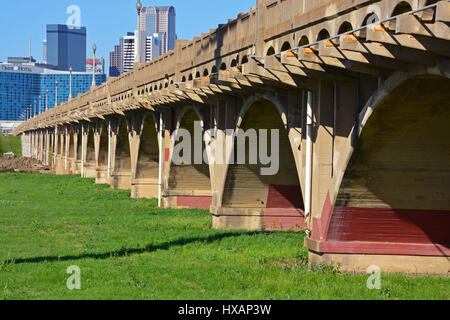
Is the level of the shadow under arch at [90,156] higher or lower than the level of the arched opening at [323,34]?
lower

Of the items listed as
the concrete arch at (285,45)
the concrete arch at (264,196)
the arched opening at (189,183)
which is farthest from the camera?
the arched opening at (189,183)

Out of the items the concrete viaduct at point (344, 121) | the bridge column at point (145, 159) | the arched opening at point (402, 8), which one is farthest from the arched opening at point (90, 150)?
the arched opening at point (402, 8)

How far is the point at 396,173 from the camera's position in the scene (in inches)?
748

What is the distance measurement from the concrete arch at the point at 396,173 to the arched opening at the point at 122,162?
117 feet

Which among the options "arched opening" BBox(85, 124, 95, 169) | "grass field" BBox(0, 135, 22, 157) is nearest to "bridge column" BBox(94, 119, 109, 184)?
"arched opening" BBox(85, 124, 95, 169)

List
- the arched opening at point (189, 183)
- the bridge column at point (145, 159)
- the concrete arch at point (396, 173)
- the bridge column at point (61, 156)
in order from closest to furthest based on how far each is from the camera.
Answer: the concrete arch at point (396, 173) → the arched opening at point (189, 183) → the bridge column at point (145, 159) → the bridge column at point (61, 156)

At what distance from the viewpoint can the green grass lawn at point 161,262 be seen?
55.5 feet

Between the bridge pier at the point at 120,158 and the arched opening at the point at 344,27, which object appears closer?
the arched opening at the point at 344,27

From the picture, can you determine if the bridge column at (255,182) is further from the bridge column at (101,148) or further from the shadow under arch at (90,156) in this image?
A: the shadow under arch at (90,156)

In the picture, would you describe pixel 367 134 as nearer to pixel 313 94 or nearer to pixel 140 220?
pixel 313 94

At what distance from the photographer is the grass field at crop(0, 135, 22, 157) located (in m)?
153

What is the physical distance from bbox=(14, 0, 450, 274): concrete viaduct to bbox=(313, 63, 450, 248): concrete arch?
24mm

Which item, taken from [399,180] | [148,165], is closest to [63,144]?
[148,165]

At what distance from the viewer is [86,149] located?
239ft
